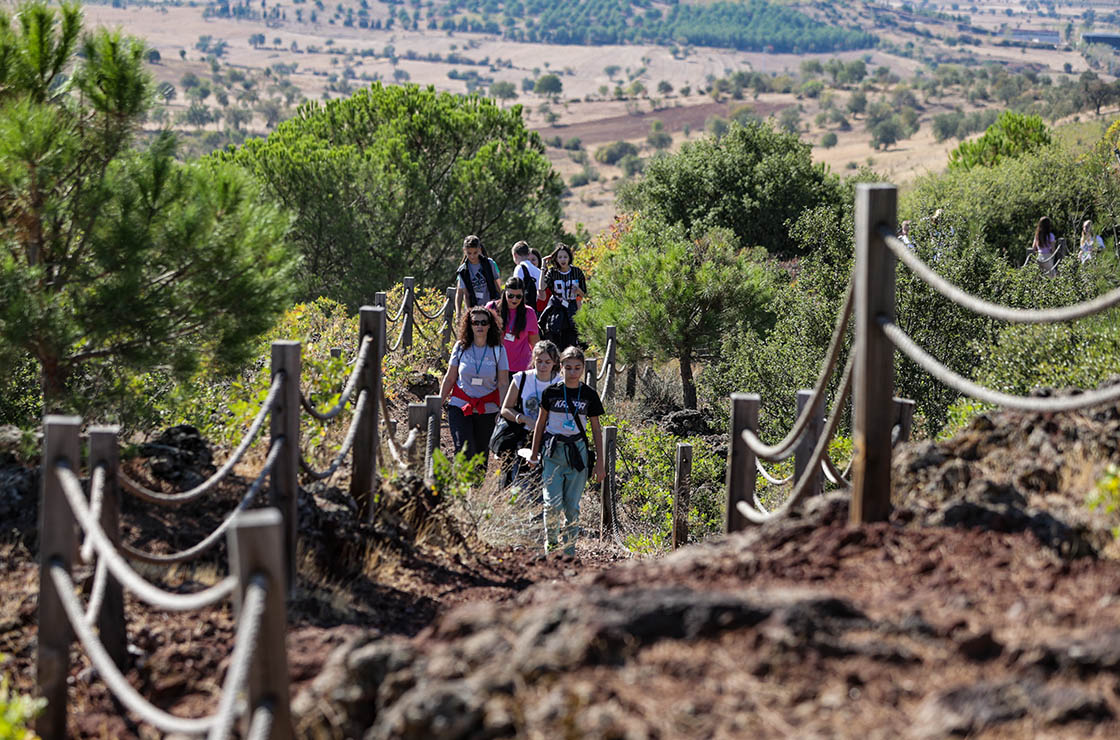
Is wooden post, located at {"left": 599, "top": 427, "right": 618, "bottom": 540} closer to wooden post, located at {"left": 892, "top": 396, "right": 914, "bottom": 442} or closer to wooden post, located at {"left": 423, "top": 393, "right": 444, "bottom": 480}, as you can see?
wooden post, located at {"left": 423, "top": 393, "right": 444, "bottom": 480}

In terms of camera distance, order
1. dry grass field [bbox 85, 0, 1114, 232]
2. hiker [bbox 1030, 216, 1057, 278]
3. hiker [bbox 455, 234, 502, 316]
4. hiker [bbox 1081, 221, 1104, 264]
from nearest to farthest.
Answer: hiker [bbox 455, 234, 502, 316] < hiker [bbox 1030, 216, 1057, 278] < hiker [bbox 1081, 221, 1104, 264] < dry grass field [bbox 85, 0, 1114, 232]

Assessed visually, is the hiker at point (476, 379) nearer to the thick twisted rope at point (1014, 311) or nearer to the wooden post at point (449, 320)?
the thick twisted rope at point (1014, 311)

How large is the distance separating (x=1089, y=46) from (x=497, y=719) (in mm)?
204234

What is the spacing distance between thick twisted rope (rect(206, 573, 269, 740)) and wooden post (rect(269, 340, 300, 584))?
2137mm

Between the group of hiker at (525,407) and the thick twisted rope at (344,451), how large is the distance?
1269mm

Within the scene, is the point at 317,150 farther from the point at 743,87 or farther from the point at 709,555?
the point at 743,87

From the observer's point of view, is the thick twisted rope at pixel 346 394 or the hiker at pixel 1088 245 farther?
the hiker at pixel 1088 245

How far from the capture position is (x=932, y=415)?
12.8 meters

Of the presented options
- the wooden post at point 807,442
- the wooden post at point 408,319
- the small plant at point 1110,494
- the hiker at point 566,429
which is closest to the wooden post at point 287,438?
the wooden post at point 807,442

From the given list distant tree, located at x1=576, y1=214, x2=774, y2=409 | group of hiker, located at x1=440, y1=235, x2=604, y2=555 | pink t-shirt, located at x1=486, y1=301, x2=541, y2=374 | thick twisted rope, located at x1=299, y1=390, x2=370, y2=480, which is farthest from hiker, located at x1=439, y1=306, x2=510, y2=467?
distant tree, located at x1=576, y1=214, x2=774, y2=409

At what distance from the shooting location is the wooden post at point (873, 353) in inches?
164

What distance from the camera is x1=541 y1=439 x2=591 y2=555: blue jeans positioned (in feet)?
25.0

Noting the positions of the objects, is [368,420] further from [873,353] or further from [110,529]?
[873,353]

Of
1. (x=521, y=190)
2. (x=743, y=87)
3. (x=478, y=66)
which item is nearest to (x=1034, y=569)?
(x=521, y=190)
